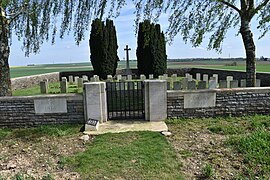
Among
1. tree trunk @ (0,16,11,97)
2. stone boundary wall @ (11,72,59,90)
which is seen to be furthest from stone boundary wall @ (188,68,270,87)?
stone boundary wall @ (11,72,59,90)

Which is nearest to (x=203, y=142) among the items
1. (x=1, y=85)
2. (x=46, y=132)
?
(x=46, y=132)

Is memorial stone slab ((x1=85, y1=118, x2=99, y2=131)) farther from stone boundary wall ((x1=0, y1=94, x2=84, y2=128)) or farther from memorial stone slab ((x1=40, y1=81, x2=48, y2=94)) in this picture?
memorial stone slab ((x1=40, y1=81, x2=48, y2=94))

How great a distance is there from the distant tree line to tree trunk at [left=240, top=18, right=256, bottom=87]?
11.3 meters

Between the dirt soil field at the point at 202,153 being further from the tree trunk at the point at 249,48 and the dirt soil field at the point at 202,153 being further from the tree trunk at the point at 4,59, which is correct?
the tree trunk at the point at 4,59

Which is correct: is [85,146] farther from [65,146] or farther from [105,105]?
[105,105]

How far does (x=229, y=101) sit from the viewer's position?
5.90 m

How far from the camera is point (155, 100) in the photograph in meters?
5.74

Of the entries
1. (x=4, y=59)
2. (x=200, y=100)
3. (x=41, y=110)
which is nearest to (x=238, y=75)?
(x=200, y=100)

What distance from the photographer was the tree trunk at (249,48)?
6469 mm

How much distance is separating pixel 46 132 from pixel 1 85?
7.84 ft

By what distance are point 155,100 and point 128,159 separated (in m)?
2.25

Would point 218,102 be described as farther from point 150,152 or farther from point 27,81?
point 27,81

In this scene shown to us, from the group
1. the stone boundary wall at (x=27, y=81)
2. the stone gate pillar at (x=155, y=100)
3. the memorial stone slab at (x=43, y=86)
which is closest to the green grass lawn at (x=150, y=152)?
the stone gate pillar at (x=155, y=100)

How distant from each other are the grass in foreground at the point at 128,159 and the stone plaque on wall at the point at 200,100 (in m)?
1.52
